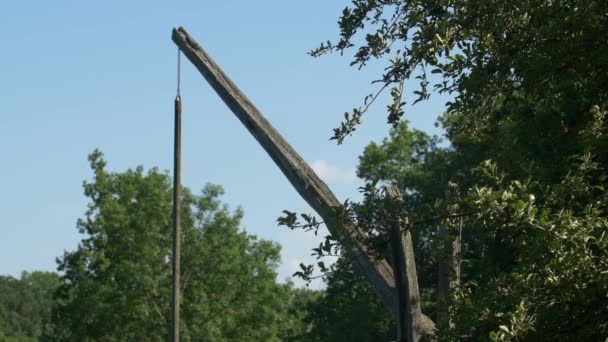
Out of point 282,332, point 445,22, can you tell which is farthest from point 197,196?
point 445,22

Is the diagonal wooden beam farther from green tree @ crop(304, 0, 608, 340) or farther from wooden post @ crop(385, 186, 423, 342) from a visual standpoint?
green tree @ crop(304, 0, 608, 340)

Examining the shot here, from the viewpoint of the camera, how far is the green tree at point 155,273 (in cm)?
4019

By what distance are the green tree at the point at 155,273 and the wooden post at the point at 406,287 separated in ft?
103

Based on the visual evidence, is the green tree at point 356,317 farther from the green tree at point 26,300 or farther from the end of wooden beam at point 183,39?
the green tree at point 26,300

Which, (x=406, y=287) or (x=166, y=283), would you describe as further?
(x=166, y=283)

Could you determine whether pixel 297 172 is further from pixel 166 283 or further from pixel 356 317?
pixel 166 283

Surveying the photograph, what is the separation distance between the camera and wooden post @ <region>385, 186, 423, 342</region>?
8.66 m

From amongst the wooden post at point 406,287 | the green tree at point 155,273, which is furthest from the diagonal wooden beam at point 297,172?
the green tree at point 155,273

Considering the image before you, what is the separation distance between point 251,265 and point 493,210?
39458 millimetres

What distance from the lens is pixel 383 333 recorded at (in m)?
36.1

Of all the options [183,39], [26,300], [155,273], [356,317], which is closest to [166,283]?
[155,273]

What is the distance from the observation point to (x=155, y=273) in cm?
4178

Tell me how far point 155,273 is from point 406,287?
33.7 metres

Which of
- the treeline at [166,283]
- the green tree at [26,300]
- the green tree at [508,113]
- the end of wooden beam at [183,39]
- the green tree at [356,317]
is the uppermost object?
the green tree at [26,300]
